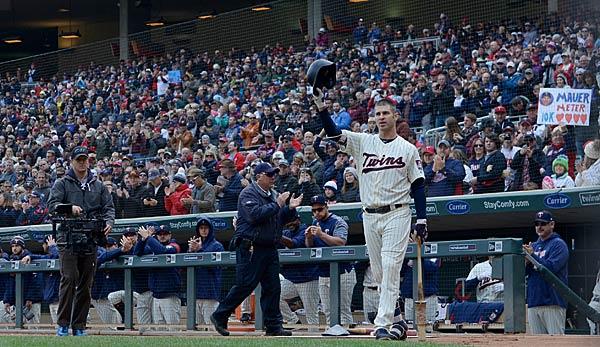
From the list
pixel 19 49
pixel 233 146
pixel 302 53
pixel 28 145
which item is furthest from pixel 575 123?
pixel 19 49

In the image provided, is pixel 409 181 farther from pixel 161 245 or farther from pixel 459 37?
pixel 459 37

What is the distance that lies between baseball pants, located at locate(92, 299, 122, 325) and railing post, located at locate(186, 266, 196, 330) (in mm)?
1594

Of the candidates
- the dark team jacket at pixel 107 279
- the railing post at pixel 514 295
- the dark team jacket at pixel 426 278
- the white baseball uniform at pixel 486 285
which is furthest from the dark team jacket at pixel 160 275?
the railing post at pixel 514 295

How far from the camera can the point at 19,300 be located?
16.7 metres

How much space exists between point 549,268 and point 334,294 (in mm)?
2336

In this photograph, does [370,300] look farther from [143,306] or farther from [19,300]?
[19,300]

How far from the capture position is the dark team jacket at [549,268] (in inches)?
469

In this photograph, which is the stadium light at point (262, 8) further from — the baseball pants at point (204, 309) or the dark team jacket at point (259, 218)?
the dark team jacket at point (259, 218)

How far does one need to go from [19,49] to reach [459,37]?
26015 millimetres

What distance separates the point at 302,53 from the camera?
88.6ft

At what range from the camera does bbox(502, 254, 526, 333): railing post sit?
11.2 m

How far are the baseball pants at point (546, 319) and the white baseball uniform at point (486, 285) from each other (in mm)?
643

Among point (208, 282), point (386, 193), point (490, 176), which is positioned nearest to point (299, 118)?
point (490, 176)

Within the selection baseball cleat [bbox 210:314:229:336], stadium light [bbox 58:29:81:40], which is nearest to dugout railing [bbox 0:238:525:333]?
baseball cleat [bbox 210:314:229:336]
